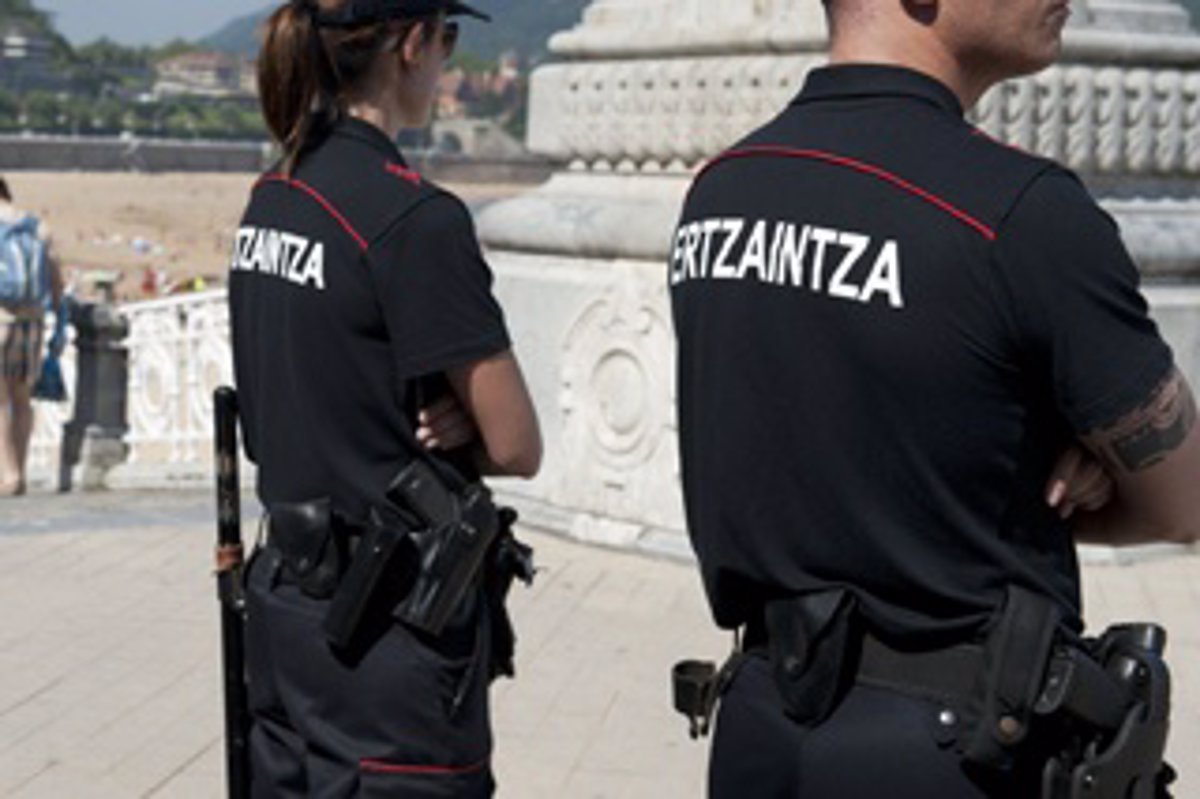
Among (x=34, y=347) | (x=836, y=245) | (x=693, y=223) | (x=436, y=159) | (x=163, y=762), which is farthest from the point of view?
(x=436, y=159)

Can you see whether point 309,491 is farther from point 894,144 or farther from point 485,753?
point 894,144

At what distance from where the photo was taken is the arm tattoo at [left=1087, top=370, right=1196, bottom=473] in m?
2.66

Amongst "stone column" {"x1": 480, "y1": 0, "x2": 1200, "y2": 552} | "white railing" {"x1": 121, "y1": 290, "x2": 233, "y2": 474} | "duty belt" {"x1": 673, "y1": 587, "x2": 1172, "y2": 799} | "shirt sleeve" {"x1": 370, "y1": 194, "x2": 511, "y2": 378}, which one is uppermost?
"shirt sleeve" {"x1": 370, "y1": 194, "x2": 511, "y2": 378}

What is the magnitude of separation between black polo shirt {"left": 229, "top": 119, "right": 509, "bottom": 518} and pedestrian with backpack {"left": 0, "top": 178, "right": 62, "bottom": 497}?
6867mm

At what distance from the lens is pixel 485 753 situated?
12.0 feet

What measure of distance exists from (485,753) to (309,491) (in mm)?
503

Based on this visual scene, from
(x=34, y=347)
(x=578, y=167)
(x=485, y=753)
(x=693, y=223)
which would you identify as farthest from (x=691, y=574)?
(x=693, y=223)

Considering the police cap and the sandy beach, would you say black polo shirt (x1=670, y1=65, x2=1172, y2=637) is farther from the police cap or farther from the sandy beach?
the sandy beach

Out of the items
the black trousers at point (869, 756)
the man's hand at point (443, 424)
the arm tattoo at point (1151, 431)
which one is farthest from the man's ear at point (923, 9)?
the man's hand at point (443, 424)

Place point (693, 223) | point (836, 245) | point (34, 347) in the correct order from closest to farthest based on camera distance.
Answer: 1. point (836, 245)
2. point (693, 223)
3. point (34, 347)

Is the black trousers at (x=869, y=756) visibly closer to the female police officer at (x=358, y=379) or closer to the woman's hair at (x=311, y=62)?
the female police officer at (x=358, y=379)

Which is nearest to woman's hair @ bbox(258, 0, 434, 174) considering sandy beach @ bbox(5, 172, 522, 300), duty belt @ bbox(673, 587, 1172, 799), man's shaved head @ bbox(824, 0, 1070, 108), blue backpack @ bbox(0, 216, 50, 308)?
man's shaved head @ bbox(824, 0, 1070, 108)

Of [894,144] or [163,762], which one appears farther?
[163,762]

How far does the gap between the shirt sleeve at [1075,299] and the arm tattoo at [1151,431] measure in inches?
1.3
